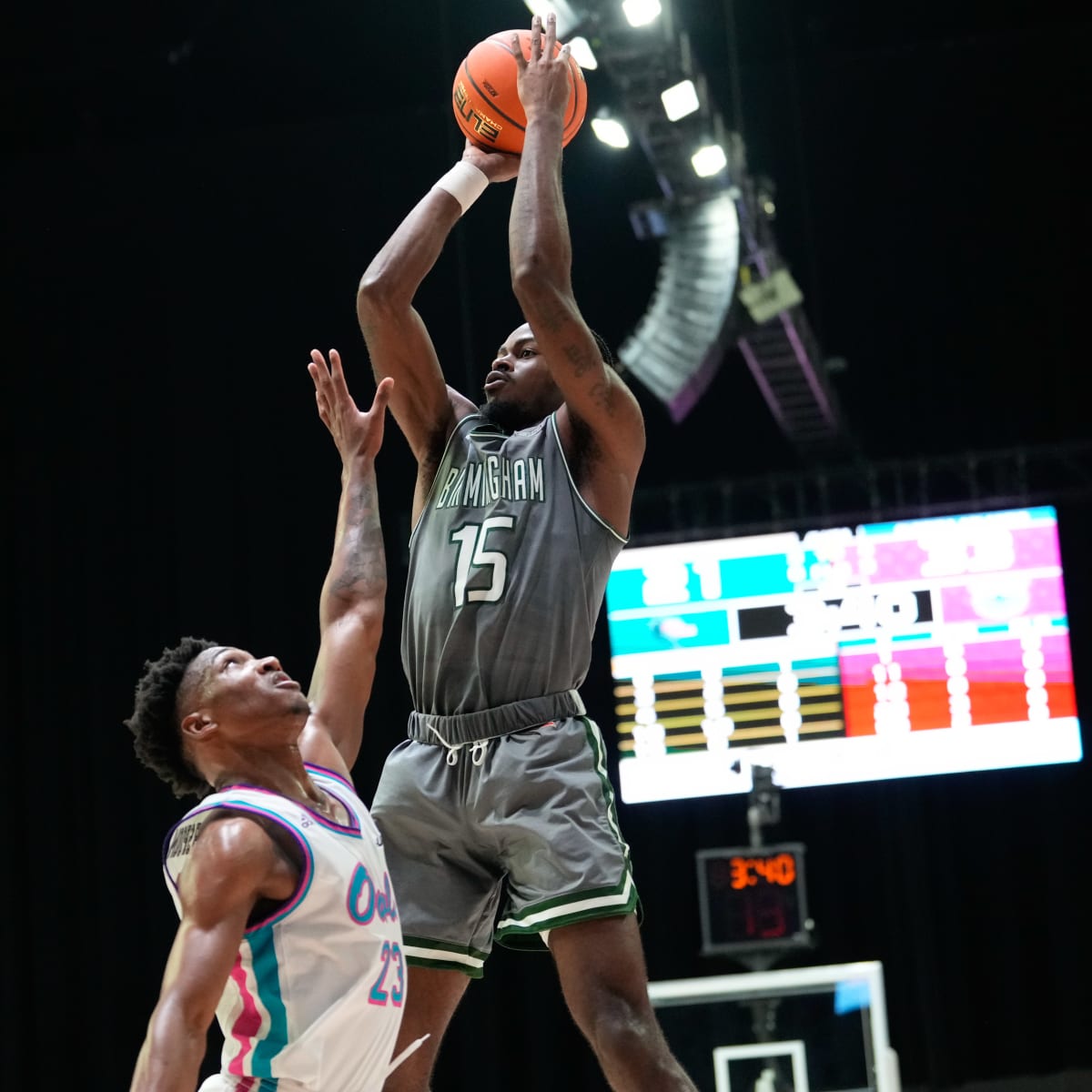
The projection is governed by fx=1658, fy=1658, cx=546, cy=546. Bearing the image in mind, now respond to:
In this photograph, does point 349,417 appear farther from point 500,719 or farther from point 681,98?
point 681,98

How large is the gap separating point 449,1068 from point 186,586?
2689mm

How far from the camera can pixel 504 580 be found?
300cm

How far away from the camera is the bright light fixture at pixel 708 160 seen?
7.04 metres

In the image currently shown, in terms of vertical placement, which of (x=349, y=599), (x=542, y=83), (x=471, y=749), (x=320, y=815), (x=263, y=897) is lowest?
(x=263, y=897)

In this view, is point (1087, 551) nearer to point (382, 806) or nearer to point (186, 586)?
point (186, 586)

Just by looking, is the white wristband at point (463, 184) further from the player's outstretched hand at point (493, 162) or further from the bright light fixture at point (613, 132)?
the bright light fixture at point (613, 132)

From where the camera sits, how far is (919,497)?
26.2 ft

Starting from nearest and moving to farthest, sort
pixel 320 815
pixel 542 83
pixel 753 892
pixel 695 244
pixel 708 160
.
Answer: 1. pixel 320 815
2. pixel 542 83
3. pixel 753 892
4. pixel 708 160
5. pixel 695 244

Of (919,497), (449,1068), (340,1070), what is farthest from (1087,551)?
(340,1070)

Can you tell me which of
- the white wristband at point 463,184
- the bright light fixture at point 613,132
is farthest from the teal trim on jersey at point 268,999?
the bright light fixture at point 613,132

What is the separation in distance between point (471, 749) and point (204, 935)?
2.93ft

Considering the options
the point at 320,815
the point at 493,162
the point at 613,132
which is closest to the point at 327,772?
the point at 320,815

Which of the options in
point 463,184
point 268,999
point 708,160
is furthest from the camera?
point 708,160

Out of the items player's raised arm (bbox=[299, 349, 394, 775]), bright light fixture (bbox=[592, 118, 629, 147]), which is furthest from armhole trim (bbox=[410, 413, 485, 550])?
bright light fixture (bbox=[592, 118, 629, 147])
